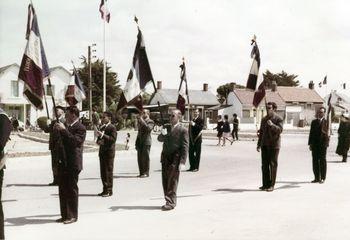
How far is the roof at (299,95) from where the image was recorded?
8650 cm

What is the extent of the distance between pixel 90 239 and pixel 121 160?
12499 mm

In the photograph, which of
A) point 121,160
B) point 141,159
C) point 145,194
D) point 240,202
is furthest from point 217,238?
point 121,160

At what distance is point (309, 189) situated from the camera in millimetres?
11320

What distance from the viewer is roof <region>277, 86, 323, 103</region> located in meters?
86.5

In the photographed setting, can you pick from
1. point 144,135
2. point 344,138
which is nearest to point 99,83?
point 344,138

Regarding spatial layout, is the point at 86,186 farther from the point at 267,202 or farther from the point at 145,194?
the point at 267,202

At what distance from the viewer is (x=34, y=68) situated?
27.1 feet

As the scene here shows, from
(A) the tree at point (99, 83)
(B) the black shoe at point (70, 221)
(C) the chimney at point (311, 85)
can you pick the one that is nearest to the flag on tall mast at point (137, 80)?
(B) the black shoe at point (70, 221)

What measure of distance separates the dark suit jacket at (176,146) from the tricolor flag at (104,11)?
22925 mm

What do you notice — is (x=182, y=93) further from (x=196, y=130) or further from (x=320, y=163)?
(x=320, y=163)

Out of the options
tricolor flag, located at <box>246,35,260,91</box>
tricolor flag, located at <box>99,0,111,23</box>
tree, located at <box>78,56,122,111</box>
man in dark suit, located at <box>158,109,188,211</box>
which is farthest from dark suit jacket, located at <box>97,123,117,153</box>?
tree, located at <box>78,56,122,111</box>

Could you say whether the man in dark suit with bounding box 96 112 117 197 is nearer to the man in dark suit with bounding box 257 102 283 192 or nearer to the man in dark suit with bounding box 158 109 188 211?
the man in dark suit with bounding box 158 109 188 211

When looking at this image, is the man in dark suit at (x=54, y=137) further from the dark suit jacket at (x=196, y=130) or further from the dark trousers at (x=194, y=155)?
the dark suit jacket at (x=196, y=130)

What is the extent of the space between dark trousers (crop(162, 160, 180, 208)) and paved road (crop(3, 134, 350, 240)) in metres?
0.22
